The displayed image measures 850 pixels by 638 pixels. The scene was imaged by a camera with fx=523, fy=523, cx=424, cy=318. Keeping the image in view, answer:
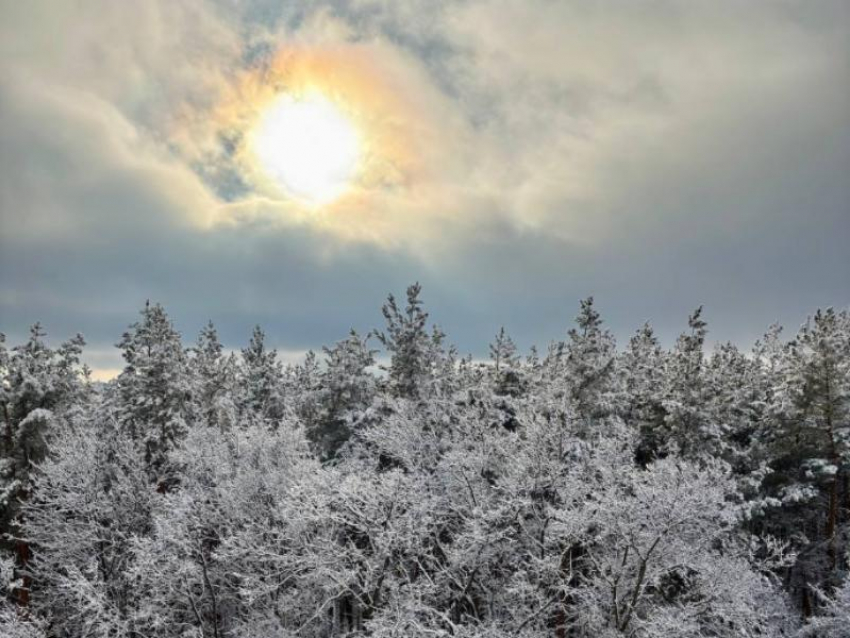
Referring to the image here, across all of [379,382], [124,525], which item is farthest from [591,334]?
[124,525]

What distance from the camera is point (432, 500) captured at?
18.9 metres

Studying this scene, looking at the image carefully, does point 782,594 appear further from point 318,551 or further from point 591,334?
point 318,551

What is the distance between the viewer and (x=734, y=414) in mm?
29688

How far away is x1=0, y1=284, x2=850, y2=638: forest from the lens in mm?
17531

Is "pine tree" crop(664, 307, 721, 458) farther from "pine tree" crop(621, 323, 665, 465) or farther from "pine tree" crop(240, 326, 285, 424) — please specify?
"pine tree" crop(240, 326, 285, 424)

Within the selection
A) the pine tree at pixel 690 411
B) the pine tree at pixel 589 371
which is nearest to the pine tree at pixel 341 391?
the pine tree at pixel 589 371

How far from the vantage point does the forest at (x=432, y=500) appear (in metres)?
17.5

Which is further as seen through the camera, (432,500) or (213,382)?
(213,382)

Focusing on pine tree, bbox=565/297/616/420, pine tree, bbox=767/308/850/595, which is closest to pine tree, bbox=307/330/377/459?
pine tree, bbox=565/297/616/420

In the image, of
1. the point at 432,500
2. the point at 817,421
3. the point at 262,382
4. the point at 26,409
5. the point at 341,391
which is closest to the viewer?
the point at 432,500

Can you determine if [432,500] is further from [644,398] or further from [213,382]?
[213,382]

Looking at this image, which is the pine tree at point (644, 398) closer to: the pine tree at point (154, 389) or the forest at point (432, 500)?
the forest at point (432, 500)

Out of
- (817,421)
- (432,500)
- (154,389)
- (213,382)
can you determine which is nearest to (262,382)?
(213,382)

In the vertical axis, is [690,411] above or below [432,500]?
above
